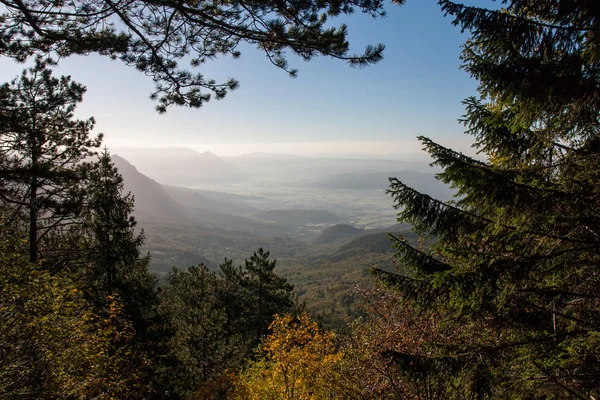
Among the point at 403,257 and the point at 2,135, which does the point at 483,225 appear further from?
the point at 2,135

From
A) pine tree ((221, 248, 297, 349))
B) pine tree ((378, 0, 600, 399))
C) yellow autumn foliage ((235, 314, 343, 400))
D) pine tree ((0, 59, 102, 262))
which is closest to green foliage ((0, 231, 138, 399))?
pine tree ((0, 59, 102, 262))

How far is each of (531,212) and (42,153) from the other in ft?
36.3

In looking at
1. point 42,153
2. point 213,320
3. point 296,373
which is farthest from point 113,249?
point 296,373

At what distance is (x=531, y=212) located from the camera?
322 centimetres

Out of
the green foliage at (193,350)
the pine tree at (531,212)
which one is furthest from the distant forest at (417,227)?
the green foliage at (193,350)

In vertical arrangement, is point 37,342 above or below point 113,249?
below

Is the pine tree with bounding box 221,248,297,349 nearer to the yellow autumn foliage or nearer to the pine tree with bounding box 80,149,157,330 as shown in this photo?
the pine tree with bounding box 80,149,157,330

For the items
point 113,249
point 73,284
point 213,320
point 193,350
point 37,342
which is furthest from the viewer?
point 213,320

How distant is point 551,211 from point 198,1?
6.52 meters

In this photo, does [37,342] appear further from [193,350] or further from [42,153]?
[193,350]

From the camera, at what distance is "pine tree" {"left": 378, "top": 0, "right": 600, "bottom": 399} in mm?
3111

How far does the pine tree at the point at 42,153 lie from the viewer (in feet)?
21.5

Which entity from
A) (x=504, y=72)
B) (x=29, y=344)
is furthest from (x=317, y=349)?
(x=504, y=72)

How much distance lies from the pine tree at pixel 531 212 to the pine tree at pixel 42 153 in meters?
8.25
